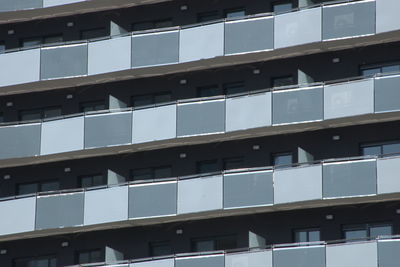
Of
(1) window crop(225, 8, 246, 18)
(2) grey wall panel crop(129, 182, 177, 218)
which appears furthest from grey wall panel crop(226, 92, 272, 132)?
(1) window crop(225, 8, 246, 18)

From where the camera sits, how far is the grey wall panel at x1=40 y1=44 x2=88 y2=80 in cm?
7712

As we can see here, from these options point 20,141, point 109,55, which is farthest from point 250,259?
point 20,141

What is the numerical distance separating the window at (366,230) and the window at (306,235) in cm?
104

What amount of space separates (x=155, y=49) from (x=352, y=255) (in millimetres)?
11314

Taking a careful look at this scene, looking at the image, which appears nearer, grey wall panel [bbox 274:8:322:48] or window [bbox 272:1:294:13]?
grey wall panel [bbox 274:8:322:48]

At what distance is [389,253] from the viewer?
227ft

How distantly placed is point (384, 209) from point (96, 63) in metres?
12.3

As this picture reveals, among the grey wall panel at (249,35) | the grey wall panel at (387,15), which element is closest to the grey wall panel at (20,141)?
the grey wall panel at (249,35)

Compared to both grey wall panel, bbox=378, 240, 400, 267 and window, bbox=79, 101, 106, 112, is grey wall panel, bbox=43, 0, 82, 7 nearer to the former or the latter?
window, bbox=79, 101, 106, 112

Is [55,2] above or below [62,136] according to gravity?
above

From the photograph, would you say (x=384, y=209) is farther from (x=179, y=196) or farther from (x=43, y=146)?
(x=43, y=146)

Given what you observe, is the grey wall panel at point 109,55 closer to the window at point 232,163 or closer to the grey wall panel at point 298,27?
the window at point 232,163

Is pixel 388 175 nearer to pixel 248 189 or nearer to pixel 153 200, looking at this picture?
pixel 248 189

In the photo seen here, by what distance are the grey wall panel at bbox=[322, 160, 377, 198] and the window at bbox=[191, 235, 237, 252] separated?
461 cm
